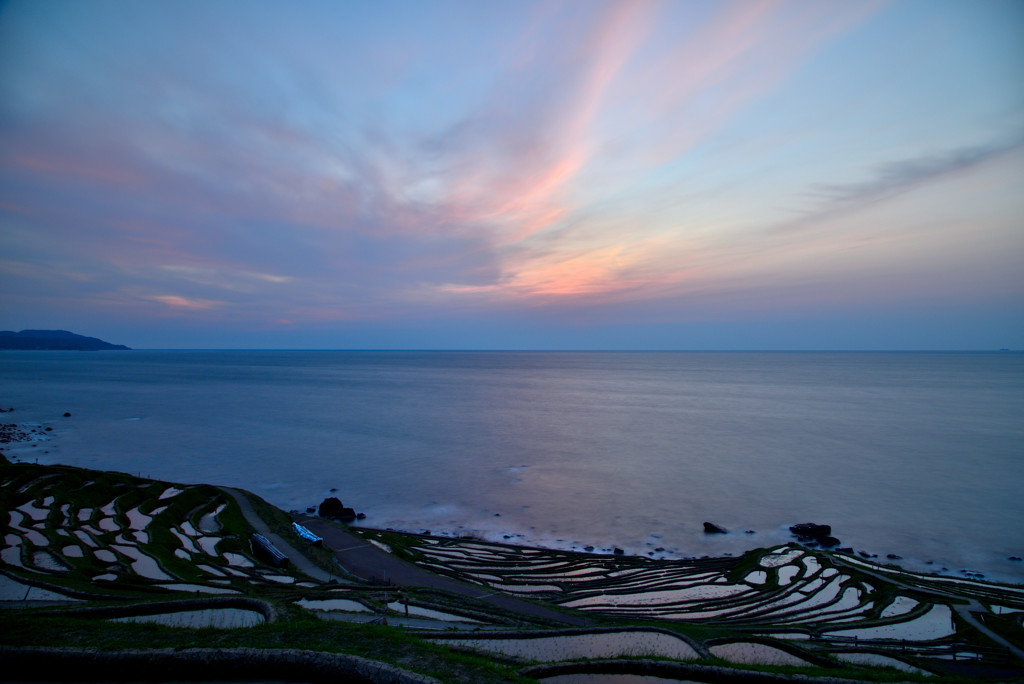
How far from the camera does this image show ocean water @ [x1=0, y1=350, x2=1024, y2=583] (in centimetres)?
4744

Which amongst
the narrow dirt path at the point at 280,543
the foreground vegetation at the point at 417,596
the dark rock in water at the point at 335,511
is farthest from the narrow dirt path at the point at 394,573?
the dark rock in water at the point at 335,511

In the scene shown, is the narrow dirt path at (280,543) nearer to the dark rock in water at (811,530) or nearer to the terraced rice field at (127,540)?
the terraced rice field at (127,540)

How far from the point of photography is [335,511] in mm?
50406

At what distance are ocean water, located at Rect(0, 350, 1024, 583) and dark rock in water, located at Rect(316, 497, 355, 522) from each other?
2599mm

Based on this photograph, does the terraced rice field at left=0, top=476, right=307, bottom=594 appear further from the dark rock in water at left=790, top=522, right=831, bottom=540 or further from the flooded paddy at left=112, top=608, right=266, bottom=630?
the dark rock in water at left=790, top=522, right=831, bottom=540

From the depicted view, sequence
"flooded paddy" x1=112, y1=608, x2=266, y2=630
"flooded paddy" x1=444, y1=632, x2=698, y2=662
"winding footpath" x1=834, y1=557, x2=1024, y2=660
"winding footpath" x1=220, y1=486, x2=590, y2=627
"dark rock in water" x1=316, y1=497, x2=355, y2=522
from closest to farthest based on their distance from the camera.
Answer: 1. "flooded paddy" x1=444, y1=632, x2=698, y2=662
2. "flooded paddy" x1=112, y1=608, x2=266, y2=630
3. "winding footpath" x1=834, y1=557, x2=1024, y2=660
4. "winding footpath" x1=220, y1=486, x2=590, y2=627
5. "dark rock in water" x1=316, y1=497, x2=355, y2=522

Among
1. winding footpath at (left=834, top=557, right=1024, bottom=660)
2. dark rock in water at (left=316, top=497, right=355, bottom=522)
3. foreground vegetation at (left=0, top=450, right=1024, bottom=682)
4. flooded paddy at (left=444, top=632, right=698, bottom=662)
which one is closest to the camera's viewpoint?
foreground vegetation at (left=0, top=450, right=1024, bottom=682)

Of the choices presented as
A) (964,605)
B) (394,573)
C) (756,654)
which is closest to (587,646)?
(756,654)

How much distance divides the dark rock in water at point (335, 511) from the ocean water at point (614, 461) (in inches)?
102

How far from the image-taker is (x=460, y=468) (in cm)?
6894

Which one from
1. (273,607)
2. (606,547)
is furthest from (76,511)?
(606,547)

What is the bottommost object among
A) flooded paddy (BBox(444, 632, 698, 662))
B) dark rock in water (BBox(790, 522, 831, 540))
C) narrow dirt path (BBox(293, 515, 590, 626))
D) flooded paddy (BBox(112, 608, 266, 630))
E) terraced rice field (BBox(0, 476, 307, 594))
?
dark rock in water (BBox(790, 522, 831, 540))

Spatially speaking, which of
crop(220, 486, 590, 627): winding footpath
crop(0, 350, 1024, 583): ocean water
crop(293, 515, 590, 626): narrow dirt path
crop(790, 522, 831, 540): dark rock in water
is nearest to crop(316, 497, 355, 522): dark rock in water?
crop(0, 350, 1024, 583): ocean water

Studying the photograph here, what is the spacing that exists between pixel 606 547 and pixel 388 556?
1942 cm
